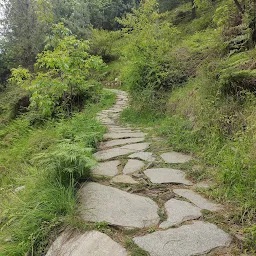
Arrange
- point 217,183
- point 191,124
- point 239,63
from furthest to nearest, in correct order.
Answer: point 239,63 → point 191,124 → point 217,183

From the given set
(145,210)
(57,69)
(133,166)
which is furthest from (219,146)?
(57,69)

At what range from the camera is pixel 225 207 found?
1.83 meters

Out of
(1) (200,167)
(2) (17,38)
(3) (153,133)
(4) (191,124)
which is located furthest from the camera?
(2) (17,38)

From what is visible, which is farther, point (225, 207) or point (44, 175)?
point (44, 175)

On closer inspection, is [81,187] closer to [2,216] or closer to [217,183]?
[2,216]

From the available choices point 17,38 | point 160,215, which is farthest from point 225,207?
point 17,38

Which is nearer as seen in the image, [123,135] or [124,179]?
[124,179]

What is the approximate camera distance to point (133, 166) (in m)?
2.76

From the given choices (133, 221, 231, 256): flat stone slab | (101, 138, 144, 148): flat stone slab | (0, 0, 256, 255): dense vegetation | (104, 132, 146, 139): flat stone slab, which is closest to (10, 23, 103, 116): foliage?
(0, 0, 256, 255): dense vegetation

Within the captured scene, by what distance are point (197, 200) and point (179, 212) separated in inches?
10.1

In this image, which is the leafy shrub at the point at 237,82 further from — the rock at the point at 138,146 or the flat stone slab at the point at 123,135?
the flat stone slab at the point at 123,135

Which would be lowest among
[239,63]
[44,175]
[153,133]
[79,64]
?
[153,133]

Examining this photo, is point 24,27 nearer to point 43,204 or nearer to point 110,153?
point 110,153

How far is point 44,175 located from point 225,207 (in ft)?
4.84
